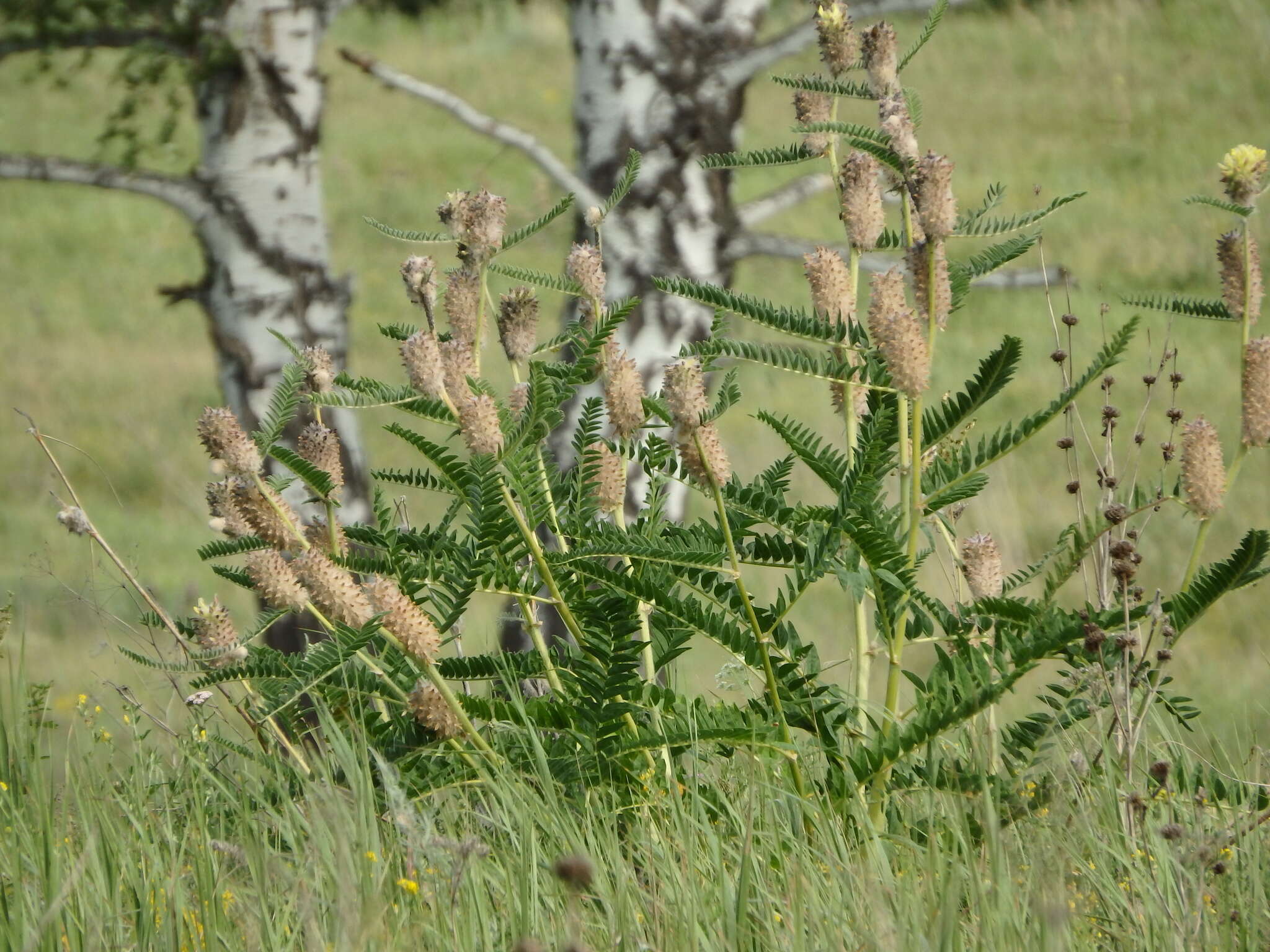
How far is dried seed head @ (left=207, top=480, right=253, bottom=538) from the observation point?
5.61 feet

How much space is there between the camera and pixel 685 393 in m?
1.43

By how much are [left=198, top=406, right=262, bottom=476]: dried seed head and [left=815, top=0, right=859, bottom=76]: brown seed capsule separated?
91 centimetres

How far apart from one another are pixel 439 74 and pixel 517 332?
16042 mm

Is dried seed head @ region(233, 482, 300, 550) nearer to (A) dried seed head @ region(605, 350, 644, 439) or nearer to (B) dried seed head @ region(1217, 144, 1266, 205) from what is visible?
(A) dried seed head @ region(605, 350, 644, 439)

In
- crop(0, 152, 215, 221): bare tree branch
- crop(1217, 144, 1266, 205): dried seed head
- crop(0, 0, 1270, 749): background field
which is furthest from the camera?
crop(0, 0, 1270, 749): background field

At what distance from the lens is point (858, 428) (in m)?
1.78

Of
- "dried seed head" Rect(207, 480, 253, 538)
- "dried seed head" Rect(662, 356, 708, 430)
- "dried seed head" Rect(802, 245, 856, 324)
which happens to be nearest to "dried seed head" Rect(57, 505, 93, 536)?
"dried seed head" Rect(207, 480, 253, 538)

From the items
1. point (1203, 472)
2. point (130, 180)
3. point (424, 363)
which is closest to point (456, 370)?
point (424, 363)

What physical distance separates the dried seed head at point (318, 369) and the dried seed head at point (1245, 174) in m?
1.10

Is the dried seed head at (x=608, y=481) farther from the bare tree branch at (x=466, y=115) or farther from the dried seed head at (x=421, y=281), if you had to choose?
the bare tree branch at (x=466, y=115)

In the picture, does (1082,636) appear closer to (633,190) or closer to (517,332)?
(517,332)

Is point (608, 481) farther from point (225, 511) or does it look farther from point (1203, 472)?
point (1203, 472)


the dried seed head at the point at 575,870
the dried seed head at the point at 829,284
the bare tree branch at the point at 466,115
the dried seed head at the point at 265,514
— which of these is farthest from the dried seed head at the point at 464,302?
the bare tree branch at the point at 466,115

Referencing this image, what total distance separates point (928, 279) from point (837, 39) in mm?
414
